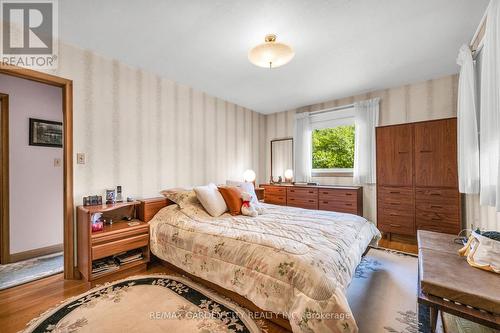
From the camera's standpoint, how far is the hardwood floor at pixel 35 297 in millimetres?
1604

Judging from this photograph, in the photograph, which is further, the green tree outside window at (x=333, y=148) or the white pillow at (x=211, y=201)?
the green tree outside window at (x=333, y=148)

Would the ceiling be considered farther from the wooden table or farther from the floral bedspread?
the wooden table

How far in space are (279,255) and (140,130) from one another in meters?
2.50

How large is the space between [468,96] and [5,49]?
15.8 ft

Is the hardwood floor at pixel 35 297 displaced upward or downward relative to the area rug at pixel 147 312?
downward

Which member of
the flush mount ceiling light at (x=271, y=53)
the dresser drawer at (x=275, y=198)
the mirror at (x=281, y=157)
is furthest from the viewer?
the mirror at (x=281, y=157)

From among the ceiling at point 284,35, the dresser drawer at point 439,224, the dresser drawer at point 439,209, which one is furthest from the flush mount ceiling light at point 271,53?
the dresser drawer at point 439,224

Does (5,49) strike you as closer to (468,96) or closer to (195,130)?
(195,130)

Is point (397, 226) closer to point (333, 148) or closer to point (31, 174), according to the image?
point (333, 148)

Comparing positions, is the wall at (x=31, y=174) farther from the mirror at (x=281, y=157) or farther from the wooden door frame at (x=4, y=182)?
the mirror at (x=281, y=157)

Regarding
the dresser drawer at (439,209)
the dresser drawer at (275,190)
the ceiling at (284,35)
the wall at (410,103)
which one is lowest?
Answer: the dresser drawer at (439,209)

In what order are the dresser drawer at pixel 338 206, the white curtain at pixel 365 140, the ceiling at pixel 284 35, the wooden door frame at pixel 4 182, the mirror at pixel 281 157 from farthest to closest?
the mirror at pixel 281 157 → the white curtain at pixel 365 140 → the dresser drawer at pixel 338 206 → the wooden door frame at pixel 4 182 → the ceiling at pixel 284 35

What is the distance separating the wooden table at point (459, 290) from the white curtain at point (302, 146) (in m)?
3.11

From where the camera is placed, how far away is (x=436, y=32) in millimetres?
2143
